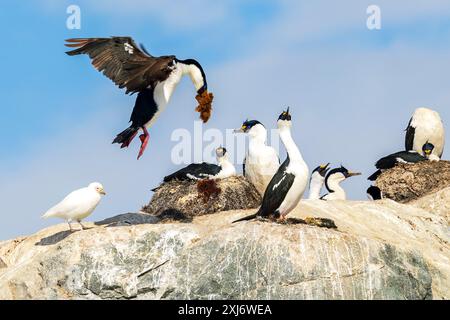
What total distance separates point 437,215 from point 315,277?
7730 mm

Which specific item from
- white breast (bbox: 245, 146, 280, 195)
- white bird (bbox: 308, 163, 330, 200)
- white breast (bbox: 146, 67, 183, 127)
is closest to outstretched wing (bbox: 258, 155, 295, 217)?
white breast (bbox: 245, 146, 280, 195)

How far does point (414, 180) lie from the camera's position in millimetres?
29609

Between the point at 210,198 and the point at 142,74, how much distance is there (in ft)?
9.75

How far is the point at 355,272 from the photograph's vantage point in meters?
20.8

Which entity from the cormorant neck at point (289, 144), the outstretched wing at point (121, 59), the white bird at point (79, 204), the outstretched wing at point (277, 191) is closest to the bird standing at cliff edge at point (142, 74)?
the outstretched wing at point (121, 59)

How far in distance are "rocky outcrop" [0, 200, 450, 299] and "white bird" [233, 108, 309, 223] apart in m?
0.48

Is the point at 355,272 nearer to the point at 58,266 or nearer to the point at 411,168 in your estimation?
the point at 58,266

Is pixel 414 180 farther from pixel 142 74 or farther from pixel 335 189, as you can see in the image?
pixel 142 74

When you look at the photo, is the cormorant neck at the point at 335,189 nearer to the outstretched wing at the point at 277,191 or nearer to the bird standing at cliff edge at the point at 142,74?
the bird standing at cliff edge at the point at 142,74

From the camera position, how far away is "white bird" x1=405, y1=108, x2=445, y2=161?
33.2 meters

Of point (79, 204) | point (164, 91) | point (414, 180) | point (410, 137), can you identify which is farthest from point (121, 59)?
point (410, 137)

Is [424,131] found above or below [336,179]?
above

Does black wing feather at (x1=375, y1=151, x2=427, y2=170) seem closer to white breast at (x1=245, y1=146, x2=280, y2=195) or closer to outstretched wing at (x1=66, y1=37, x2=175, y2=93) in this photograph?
white breast at (x1=245, y1=146, x2=280, y2=195)
